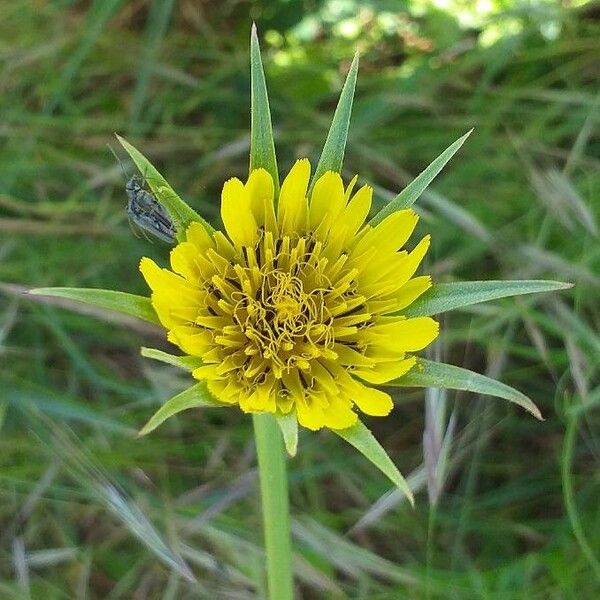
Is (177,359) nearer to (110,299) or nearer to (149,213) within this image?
(110,299)

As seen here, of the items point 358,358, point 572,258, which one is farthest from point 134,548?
point 572,258

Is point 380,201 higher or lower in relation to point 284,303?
higher

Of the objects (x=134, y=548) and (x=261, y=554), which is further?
(x=134, y=548)

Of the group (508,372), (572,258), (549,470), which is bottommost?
(549,470)

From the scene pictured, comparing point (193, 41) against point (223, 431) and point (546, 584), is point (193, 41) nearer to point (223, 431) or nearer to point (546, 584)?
point (223, 431)

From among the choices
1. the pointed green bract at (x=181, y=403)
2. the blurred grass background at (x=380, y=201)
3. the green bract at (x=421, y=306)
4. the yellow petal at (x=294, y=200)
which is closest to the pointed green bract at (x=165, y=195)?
the green bract at (x=421, y=306)

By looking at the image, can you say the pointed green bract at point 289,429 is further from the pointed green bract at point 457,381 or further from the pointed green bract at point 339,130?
the pointed green bract at point 339,130

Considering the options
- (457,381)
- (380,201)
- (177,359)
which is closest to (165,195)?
(177,359)
